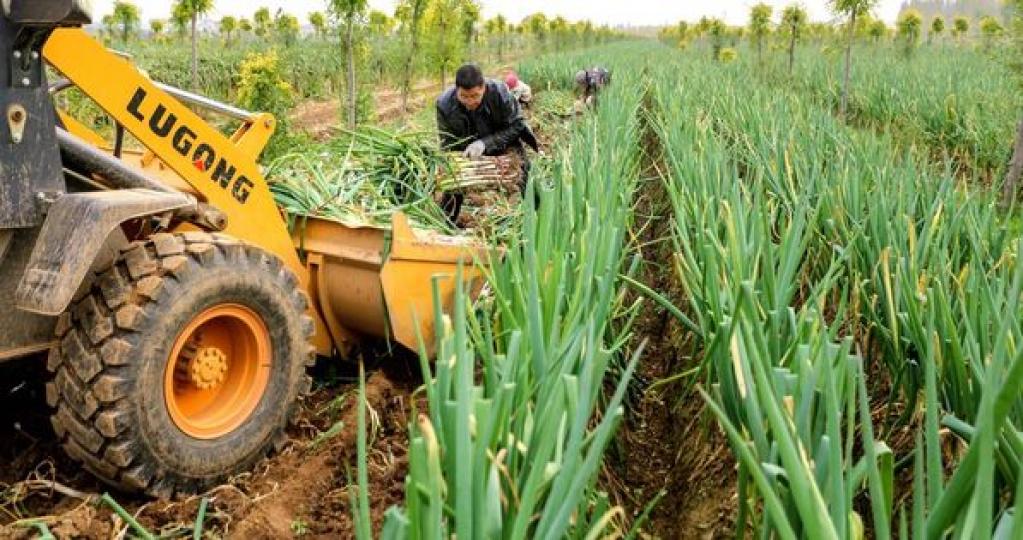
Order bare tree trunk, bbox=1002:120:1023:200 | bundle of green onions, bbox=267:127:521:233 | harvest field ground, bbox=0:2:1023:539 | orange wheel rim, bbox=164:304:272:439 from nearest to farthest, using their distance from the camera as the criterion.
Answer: harvest field ground, bbox=0:2:1023:539 < orange wheel rim, bbox=164:304:272:439 < bundle of green onions, bbox=267:127:521:233 < bare tree trunk, bbox=1002:120:1023:200

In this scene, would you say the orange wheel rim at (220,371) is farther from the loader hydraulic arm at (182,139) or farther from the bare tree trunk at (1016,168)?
the bare tree trunk at (1016,168)

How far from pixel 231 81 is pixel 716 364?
1890cm

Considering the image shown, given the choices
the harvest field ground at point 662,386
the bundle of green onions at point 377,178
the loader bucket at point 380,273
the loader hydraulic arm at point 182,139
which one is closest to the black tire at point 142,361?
the harvest field ground at point 662,386

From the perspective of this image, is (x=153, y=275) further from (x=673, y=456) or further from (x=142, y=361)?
(x=673, y=456)

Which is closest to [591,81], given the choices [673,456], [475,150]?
[475,150]

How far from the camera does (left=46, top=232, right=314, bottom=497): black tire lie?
238 cm

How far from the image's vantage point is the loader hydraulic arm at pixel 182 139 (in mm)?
2496

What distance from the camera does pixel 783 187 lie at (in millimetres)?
3953

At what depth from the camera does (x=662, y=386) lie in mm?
3146

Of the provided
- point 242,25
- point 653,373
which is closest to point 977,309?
point 653,373

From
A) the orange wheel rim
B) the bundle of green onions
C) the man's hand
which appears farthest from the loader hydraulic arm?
the man's hand

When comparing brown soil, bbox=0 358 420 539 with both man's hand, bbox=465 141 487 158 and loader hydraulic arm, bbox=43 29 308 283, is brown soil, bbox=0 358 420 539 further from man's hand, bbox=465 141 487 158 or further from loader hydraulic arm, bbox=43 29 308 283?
man's hand, bbox=465 141 487 158

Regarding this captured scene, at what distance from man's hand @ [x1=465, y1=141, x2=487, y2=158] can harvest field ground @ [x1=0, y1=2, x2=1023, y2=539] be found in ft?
0.69

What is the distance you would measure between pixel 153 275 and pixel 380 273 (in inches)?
30.7
